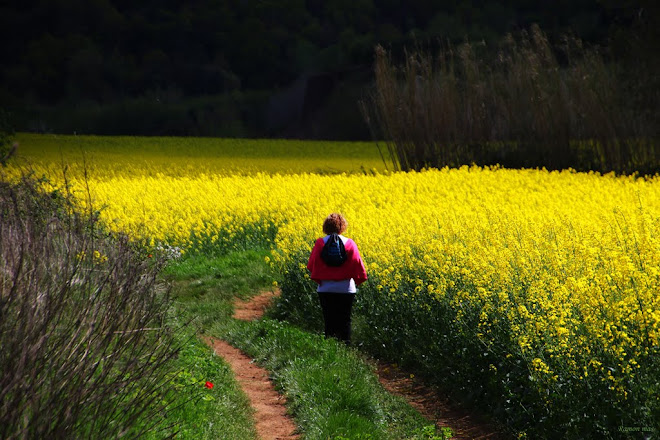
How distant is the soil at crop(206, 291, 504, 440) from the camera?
7184 mm

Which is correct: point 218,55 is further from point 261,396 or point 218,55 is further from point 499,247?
point 261,396

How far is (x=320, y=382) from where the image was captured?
25.2 ft

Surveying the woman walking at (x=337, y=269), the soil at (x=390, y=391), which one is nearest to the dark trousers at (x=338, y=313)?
the woman walking at (x=337, y=269)

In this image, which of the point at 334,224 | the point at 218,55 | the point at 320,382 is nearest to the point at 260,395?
the point at 320,382

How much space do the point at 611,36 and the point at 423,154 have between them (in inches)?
254

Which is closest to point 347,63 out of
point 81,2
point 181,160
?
point 81,2

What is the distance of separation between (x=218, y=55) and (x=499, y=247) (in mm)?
58828

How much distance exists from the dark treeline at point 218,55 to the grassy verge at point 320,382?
44.1 m

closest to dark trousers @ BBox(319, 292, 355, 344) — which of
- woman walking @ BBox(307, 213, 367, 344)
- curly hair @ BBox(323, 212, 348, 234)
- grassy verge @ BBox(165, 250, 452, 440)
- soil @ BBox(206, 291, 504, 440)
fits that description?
woman walking @ BBox(307, 213, 367, 344)

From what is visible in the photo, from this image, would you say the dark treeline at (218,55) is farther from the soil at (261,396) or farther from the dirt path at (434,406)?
the dirt path at (434,406)

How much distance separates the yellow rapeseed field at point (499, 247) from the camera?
640cm

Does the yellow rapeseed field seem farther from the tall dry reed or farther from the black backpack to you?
the tall dry reed

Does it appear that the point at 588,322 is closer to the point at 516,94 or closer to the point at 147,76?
the point at 516,94

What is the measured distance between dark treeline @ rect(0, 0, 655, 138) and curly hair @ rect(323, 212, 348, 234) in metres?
45.1
